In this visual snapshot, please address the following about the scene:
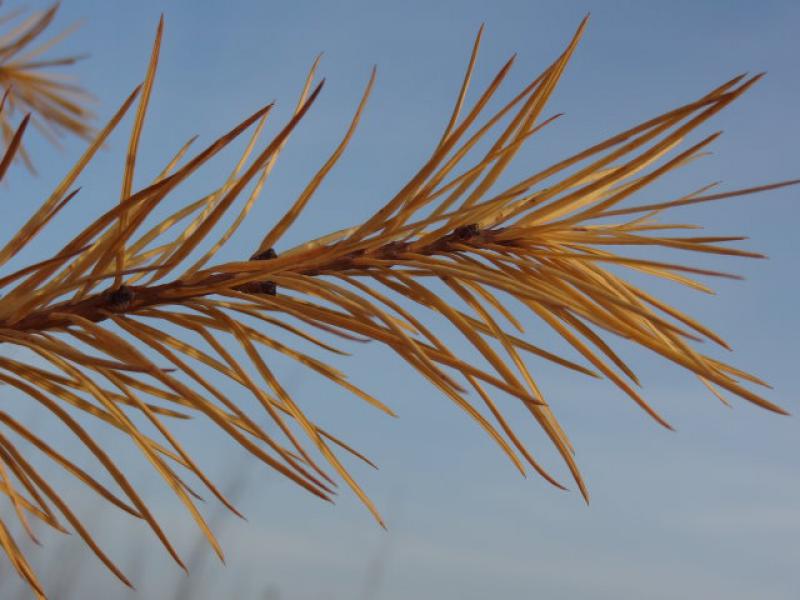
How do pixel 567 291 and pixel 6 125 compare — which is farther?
pixel 6 125

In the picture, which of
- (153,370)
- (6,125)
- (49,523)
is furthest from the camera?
(6,125)

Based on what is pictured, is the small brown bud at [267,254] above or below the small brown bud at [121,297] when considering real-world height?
above

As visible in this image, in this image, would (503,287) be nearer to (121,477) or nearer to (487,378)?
(487,378)

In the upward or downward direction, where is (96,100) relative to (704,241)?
upward

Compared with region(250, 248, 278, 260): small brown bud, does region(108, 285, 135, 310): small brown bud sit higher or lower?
lower

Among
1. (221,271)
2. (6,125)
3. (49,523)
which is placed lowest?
(49,523)

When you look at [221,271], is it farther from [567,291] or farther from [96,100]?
[96,100]

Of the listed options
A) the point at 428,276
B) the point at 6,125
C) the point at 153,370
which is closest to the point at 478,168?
the point at 428,276

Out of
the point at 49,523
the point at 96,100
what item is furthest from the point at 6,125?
the point at 49,523

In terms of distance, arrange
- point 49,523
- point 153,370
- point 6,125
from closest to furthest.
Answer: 1. point 153,370
2. point 49,523
3. point 6,125
